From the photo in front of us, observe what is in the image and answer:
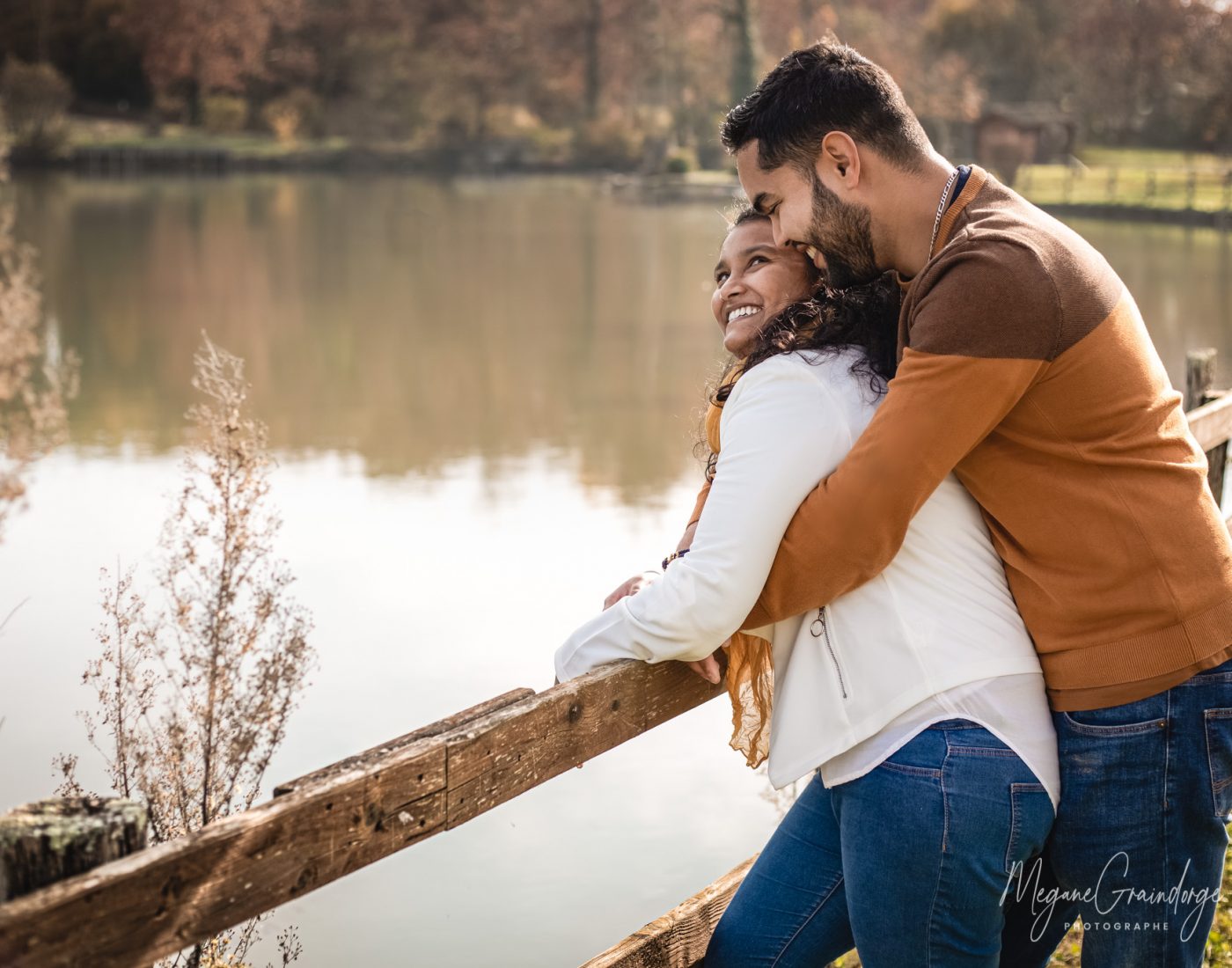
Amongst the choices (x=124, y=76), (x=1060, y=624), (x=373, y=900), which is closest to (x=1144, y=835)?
(x=1060, y=624)

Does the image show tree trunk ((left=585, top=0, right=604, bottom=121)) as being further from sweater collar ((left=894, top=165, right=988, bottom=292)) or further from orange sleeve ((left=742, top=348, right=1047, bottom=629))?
orange sleeve ((left=742, top=348, right=1047, bottom=629))

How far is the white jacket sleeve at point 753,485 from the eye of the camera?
166cm

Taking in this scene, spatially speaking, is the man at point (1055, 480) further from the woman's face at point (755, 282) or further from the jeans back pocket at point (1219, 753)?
the woman's face at point (755, 282)

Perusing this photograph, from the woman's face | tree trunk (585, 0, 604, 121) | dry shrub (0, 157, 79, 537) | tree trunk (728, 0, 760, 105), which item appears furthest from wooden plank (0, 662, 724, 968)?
tree trunk (585, 0, 604, 121)

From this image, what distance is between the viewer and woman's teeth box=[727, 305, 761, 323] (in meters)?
2.02

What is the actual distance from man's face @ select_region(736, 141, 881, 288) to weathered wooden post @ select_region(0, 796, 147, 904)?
3.39 feet

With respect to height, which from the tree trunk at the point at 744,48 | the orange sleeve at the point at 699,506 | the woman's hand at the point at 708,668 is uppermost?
the tree trunk at the point at 744,48

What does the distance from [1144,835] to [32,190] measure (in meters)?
38.0

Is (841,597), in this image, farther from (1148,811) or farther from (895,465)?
(1148,811)

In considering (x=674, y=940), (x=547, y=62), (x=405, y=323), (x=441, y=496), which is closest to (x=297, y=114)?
(x=547, y=62)

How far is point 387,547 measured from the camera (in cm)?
867

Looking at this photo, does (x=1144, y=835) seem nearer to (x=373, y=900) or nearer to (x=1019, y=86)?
(x=373, y=900)

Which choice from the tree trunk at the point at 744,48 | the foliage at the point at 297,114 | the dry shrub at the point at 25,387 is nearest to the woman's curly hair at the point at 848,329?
the dry shrub at the point at 25,387

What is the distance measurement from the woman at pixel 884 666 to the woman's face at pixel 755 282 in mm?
212
